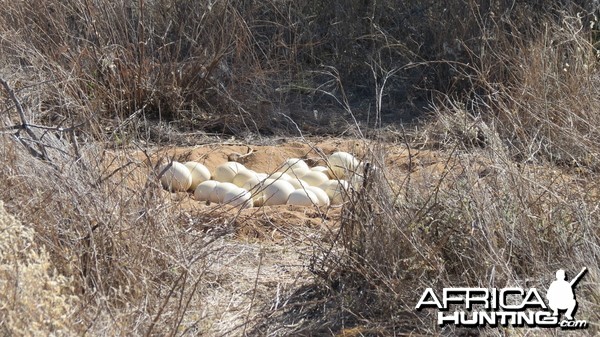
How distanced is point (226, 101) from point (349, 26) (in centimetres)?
177

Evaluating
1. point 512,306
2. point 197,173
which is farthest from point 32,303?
point 197,173

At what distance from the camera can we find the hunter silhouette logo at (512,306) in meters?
3.51

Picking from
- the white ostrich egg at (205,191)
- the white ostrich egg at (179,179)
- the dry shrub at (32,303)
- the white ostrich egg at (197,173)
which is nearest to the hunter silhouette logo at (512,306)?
the dry shrub at (32,303)

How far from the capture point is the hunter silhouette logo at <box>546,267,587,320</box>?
3.50m

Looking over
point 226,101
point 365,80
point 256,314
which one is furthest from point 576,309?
point 365,80

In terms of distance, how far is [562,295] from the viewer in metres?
3.55

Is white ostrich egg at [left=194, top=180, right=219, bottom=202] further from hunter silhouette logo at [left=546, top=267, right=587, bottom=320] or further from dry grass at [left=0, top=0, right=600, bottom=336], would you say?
hunter silhouette logo at [left=546, top=267, right=587, bottom=320]

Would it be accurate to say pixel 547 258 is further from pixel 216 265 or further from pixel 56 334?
pixel 56 334

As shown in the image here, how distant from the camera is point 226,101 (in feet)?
25.8

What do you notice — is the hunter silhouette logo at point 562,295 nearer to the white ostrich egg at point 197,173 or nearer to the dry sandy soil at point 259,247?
the dry sandy soil at point 259,247

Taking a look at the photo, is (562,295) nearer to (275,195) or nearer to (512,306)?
(512,306)

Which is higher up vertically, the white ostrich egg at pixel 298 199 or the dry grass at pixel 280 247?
the dry grass at pixel 280 247

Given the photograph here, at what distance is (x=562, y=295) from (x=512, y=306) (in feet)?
0.57

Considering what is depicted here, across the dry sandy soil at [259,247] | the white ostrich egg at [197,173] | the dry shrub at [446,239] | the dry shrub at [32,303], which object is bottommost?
the white ostrich egg at [197,173]
